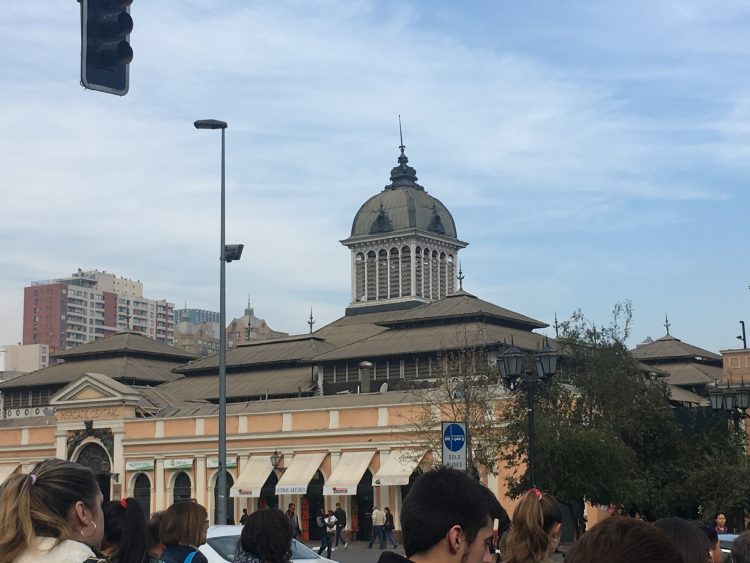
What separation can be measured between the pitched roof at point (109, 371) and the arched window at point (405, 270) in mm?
15266

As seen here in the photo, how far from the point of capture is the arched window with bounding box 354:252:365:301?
8569 centimetres

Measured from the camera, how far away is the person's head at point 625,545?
3594 mm

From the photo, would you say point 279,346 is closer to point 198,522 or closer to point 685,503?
point 685,503

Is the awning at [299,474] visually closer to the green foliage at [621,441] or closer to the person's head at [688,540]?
the green foliage at [621,441]

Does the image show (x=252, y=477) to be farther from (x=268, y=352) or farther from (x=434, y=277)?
(x=434, y=277)

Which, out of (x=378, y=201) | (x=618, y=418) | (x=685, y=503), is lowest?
(x=685, y=503)

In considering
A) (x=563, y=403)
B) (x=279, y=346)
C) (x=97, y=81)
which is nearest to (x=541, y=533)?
(x=97, y=81)

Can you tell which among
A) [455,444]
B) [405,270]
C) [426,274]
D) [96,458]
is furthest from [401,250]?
[455,444]

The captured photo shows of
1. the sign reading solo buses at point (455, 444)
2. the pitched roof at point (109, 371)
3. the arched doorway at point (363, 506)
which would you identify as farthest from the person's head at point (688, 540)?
the pitched roof at point (109, 371)

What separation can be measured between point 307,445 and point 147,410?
10414mm

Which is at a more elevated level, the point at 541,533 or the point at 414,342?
the point at 414,342

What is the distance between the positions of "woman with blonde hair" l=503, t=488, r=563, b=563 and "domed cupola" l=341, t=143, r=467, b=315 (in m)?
75.4

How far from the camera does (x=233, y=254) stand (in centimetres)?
3453

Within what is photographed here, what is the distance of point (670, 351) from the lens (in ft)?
270
